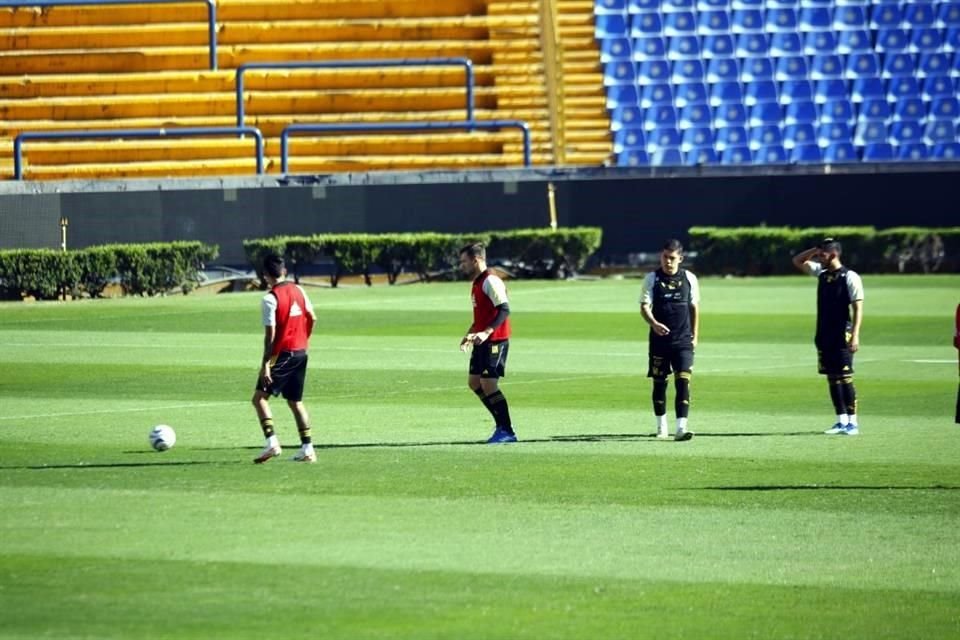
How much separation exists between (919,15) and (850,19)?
168 centimetres

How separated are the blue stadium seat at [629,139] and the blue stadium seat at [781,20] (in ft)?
15.2

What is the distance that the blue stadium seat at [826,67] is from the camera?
46.6 m

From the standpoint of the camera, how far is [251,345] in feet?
90.0

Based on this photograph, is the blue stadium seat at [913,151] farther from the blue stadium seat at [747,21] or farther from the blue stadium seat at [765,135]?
the blue stadium seat at [747,21]

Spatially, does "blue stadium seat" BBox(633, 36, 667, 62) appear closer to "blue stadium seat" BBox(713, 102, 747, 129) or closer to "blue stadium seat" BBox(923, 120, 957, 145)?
"blue stadium seat" BBox(713, 102, 747, 129)

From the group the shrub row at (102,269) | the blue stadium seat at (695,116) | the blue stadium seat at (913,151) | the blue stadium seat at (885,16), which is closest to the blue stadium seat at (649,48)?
the blue stadium seat at (695,116)

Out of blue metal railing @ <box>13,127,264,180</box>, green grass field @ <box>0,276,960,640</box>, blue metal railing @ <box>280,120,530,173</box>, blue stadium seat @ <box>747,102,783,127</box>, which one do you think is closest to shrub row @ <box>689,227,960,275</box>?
blue metal railing @ <box>280,120,530,173</box>

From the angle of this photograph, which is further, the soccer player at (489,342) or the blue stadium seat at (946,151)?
the blue stadium seat at (946,151)

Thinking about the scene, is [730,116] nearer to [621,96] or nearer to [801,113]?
[801,113]

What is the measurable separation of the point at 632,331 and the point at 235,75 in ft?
56.2

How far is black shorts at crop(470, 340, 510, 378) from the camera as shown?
17.2 m

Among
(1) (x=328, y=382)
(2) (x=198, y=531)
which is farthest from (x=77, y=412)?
(2) (x=198, y=531)

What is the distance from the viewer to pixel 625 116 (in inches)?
1812

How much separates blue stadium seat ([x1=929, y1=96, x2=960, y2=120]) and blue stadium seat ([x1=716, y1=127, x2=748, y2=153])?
15.2 feet
